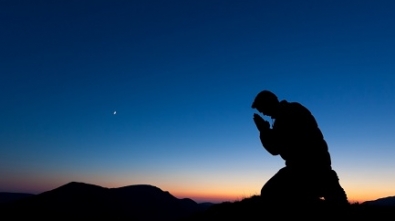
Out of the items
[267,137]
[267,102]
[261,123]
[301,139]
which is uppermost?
[267,102]

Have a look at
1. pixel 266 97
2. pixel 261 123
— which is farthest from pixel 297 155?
pixel 266 97

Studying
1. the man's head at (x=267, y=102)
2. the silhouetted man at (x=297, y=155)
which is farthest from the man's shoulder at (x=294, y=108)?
the man's head at (x=267, y=102)

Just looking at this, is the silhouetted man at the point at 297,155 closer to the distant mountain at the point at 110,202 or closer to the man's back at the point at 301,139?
the man's back at the point at 301,139

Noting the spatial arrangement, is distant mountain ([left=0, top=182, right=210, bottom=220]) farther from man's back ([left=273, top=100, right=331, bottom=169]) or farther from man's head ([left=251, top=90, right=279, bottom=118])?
man's back ([left=273, top=100, right=331, bottom=169])

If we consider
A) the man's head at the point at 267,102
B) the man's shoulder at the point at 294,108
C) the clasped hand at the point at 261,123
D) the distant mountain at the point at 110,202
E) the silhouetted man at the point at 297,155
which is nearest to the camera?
the silhouetted man at the point at 297,155

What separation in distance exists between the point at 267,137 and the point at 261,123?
1.13 feet

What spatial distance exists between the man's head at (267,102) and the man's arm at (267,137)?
0.27 m

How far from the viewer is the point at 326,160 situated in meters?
4.93

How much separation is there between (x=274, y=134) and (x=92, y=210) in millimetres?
79682

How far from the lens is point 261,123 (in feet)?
18.5

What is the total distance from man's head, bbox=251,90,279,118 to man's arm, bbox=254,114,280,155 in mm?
266

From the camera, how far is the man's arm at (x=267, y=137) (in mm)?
5336

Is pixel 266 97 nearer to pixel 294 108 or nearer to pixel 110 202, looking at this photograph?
pixel 294 108

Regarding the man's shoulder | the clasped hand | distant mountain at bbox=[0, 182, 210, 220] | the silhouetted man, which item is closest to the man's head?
the silhouetted man
